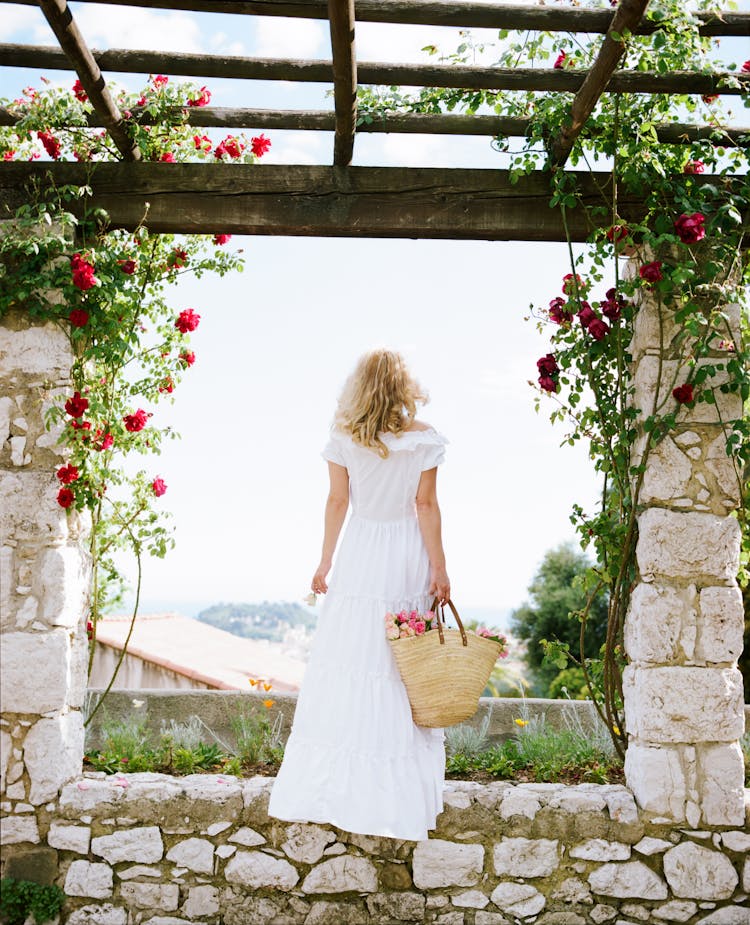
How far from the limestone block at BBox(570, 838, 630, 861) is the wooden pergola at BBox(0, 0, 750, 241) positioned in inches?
97.8

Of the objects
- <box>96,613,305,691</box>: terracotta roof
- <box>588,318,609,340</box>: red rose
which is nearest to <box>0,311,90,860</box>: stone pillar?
<box>588,318,609,340</box>: red rose

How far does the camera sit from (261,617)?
79.6 metres

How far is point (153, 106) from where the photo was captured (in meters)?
3.62

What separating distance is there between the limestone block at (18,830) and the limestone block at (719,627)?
2708 millimetres

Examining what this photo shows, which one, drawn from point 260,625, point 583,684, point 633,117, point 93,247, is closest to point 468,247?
point 633,117

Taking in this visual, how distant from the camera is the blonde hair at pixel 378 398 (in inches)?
137

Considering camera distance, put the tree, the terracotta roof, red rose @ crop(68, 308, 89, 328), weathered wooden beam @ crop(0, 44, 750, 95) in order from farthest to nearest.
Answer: the tree
the terracotta roof
red rose @ crop(68, 308, 89, 328)
weathered wooden beam @ crop(0, 44, 750, 95)

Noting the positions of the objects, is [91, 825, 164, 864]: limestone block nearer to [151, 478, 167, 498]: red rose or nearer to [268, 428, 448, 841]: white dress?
[268, 428, 448, 841]: white dress

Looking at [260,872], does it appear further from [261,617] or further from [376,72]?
[261,617]

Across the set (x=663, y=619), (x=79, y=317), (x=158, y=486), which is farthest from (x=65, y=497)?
(x=663, y=619)

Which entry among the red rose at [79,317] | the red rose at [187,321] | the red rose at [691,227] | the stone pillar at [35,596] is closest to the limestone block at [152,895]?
the stone pillar at [35,596]

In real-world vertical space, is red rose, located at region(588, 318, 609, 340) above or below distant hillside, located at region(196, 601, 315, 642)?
above

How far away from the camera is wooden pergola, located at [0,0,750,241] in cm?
337

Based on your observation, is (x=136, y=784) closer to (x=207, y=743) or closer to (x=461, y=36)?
(x=207, y=743)
